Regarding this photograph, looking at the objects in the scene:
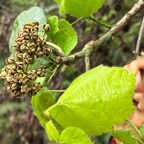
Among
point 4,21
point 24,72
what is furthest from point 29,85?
point 4,21

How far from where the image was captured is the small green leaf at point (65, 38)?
125 cm

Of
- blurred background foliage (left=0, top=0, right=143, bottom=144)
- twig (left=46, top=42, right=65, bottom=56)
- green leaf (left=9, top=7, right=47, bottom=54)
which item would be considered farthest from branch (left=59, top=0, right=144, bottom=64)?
blurred background foliage (left=0, top=0, right=143, bottom=144)

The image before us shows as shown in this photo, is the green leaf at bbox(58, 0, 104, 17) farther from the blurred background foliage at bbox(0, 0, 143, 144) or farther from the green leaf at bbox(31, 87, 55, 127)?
the blurred background foliage at bbox(0, 0, 143, 144)

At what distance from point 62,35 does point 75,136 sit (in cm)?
37

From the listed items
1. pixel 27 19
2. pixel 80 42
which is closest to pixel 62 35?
pixel 27 19

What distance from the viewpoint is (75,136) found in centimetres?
96

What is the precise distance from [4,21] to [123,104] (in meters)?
2.02

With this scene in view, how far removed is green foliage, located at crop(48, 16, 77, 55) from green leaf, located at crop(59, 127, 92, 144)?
1.07 feet

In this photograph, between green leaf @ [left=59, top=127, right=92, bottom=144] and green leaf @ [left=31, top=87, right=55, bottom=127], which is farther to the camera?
green leaf @ [left=31, top=87, right=55, bottom=127]

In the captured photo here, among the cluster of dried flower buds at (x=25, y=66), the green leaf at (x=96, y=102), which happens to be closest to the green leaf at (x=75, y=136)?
the green leaf at (x=96, y=102)

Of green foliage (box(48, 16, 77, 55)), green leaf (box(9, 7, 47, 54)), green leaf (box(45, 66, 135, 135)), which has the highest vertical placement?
green leaf (box(9, 7, 47, 54))

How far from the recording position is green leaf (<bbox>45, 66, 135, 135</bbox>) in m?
0.96

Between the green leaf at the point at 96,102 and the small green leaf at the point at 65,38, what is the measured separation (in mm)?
255

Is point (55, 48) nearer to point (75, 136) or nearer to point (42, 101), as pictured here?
point (42, 101)
